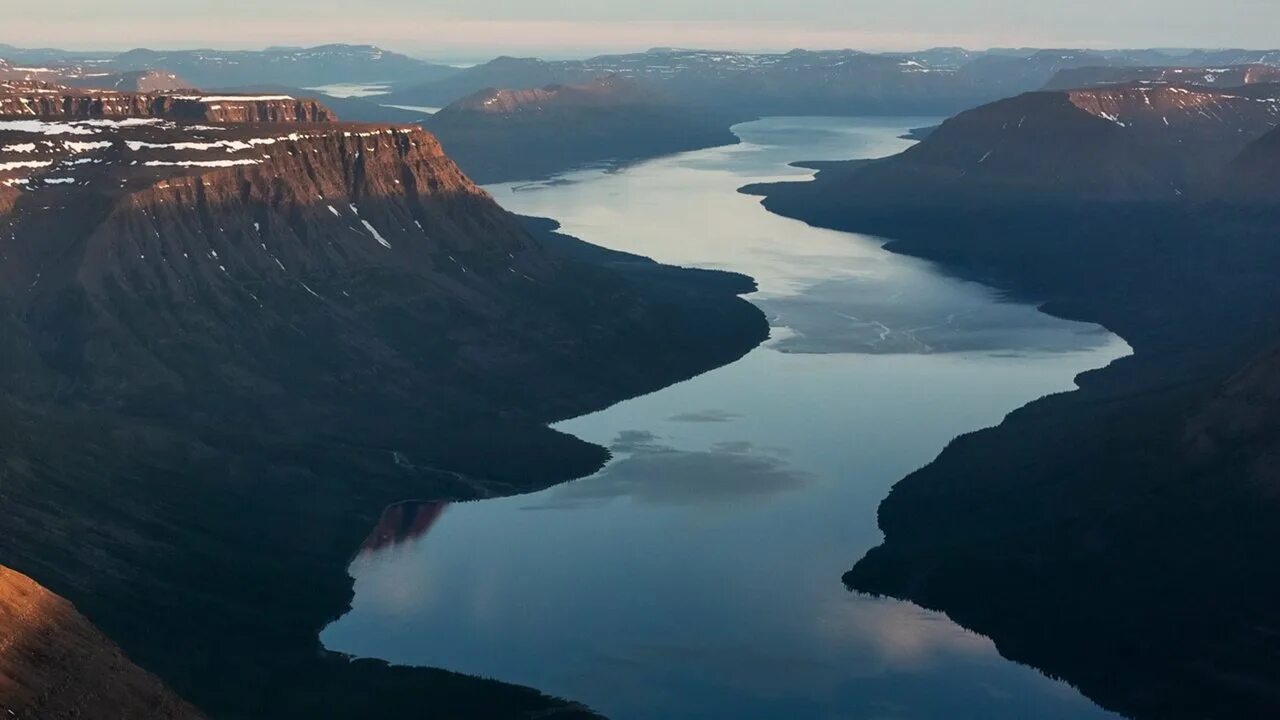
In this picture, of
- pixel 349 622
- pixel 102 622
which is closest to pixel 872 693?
pixel 349 622

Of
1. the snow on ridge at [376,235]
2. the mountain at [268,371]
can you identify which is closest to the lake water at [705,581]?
the mountain at [268,371]

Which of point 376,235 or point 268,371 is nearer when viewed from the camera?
point 268,371

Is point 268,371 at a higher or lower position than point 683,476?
higher

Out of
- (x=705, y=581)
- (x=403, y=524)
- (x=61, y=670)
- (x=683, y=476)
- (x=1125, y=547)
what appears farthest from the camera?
(x=683, y=476)

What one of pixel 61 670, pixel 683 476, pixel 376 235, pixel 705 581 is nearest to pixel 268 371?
pixel 376 235

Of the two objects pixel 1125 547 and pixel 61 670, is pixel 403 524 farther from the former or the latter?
pixel 61 670

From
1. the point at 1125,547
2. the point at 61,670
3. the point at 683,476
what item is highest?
the point at 61,670

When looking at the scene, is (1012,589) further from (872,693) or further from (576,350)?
(576,350)
